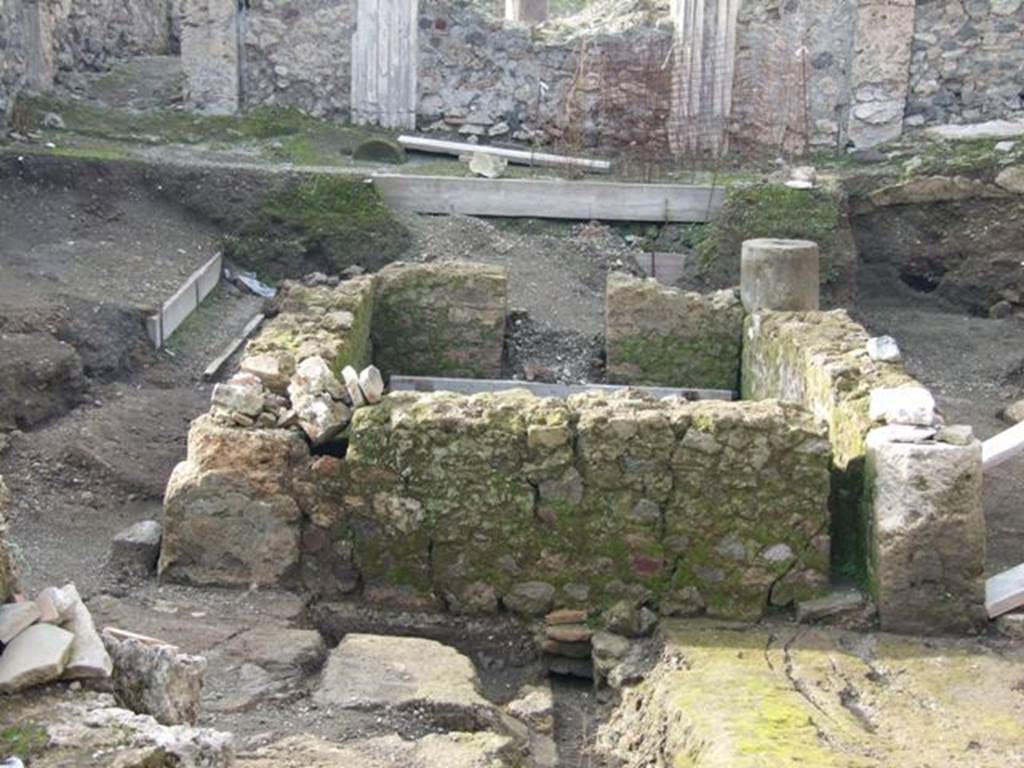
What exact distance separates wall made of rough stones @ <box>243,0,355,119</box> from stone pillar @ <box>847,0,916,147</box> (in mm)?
5175

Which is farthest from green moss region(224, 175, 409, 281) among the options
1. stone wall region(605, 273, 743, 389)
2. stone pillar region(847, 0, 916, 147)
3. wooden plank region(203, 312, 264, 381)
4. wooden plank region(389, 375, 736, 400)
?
stone pillar region(847, 0, 916, 147)

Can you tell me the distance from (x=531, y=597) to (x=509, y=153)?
8.29 m

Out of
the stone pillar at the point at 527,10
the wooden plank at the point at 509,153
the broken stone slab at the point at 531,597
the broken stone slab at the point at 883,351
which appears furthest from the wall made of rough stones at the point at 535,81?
the broken stone slab at the point at 531,597

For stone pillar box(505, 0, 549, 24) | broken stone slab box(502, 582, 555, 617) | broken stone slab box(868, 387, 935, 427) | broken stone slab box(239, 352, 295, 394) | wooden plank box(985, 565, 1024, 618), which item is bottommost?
broken stone slab box(502, 582, 555, 617)

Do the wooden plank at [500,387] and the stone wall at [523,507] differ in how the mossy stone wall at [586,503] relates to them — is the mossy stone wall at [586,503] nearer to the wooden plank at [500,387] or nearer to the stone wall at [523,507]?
the stone wall at [523,507]

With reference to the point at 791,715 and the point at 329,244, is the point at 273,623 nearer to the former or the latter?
the point at 791,715

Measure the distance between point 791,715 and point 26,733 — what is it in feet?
9.49

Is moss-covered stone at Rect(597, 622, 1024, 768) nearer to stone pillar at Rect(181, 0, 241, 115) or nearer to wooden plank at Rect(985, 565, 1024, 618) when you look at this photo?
wooden plank at Rect(985, 565, 1024, 618)

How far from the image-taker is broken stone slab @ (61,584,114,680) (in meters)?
4.05

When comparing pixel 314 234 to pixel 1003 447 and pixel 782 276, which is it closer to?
pixel 782 276

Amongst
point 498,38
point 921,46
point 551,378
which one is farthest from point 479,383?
point 921,46

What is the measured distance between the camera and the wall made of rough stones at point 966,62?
49.0 ft

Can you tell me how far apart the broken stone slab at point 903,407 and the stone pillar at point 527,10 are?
17.6 m

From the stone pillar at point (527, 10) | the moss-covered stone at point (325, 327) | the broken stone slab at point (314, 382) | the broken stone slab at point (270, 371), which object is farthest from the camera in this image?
the stone pillar at point (527, 10)
